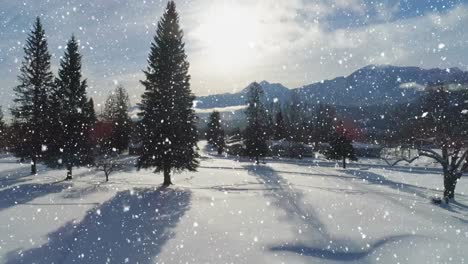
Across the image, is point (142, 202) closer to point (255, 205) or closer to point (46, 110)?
point (255, 205)

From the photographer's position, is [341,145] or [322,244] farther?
[341,145]

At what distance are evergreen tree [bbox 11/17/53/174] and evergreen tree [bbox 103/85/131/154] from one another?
28.5 m

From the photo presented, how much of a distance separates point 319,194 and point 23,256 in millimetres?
16612

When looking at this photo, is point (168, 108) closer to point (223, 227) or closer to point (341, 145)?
point (223, 227)

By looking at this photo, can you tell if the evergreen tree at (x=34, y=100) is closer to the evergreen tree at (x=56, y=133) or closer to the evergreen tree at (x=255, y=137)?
the evergreen tree at (x=56, y=133)

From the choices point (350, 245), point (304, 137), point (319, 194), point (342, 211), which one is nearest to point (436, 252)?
point (350, 245)

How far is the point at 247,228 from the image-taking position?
1516cm

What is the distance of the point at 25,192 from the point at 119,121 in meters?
44.7

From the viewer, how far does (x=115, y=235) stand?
1442 cm

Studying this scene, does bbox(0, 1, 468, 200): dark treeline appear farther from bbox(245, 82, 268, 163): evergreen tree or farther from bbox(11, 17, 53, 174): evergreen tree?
bbox(245, 82, 268, 163): evergreen tree

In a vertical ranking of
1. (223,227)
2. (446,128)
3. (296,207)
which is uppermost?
(446,128)

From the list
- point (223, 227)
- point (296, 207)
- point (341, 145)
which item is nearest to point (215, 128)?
point (341, 145)

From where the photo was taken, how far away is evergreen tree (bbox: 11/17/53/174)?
3478cm

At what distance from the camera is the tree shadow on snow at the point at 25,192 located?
67.4 ft
